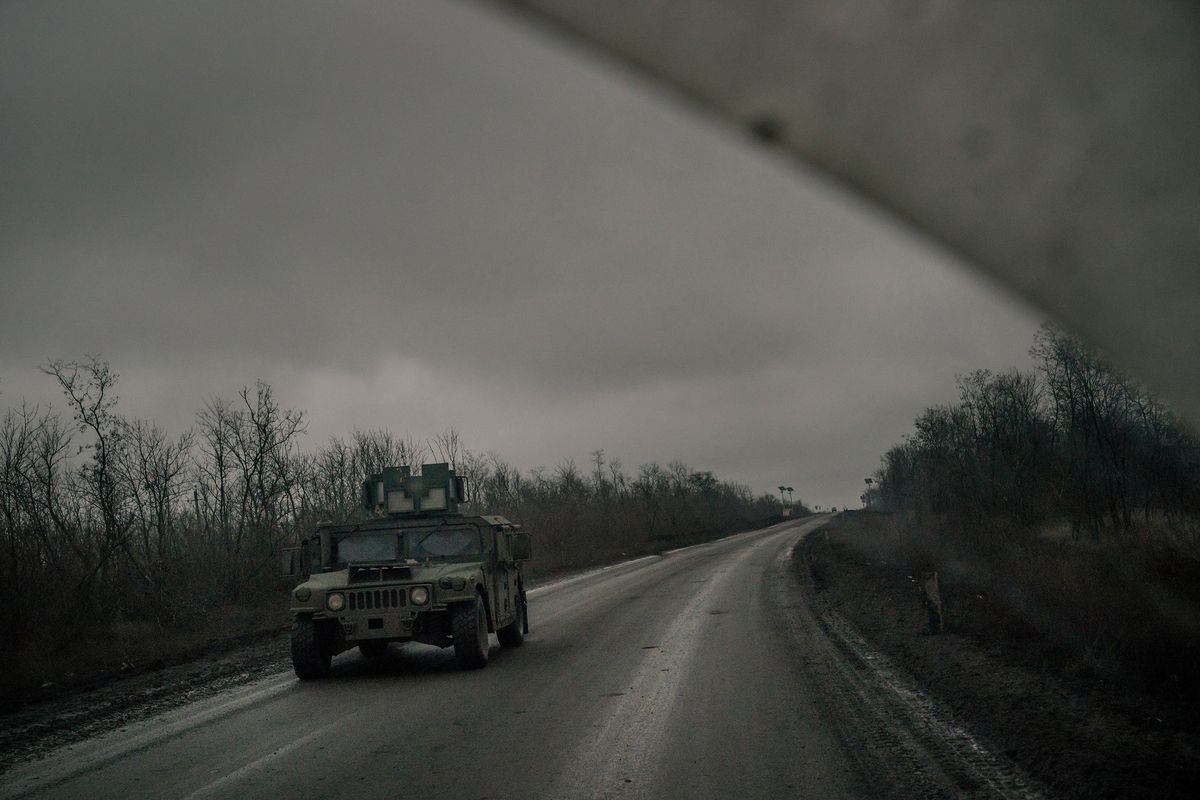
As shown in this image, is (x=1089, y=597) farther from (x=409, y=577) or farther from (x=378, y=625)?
(x=378, y=625)

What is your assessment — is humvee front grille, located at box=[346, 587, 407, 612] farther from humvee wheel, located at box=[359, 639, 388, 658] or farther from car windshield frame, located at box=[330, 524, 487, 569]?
car windshield frame, located at box=[330, 524, 487, 569]

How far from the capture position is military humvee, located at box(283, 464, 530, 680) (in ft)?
28.8

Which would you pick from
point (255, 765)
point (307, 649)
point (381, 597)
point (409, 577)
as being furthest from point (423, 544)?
point (255, 765)

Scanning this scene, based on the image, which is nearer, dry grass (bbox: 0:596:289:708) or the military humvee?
the military humvee

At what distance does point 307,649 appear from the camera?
8703 mm

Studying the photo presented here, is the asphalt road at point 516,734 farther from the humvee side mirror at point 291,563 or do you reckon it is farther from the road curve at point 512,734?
the humvee side mirror at point 291,563

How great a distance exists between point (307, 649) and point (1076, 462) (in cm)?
1977

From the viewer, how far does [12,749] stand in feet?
21.0

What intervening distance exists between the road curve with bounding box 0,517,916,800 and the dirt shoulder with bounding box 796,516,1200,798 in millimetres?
1037

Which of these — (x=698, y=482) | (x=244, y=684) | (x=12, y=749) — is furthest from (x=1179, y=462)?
(x=698, y=482)

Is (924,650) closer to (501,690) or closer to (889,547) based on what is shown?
(501,690)

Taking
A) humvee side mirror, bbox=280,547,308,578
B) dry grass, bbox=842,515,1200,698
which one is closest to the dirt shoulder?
dry grass, bbox=842,515,1200,698

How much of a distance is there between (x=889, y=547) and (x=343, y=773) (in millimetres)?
23489

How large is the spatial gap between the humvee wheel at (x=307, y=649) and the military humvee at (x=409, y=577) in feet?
0.03
